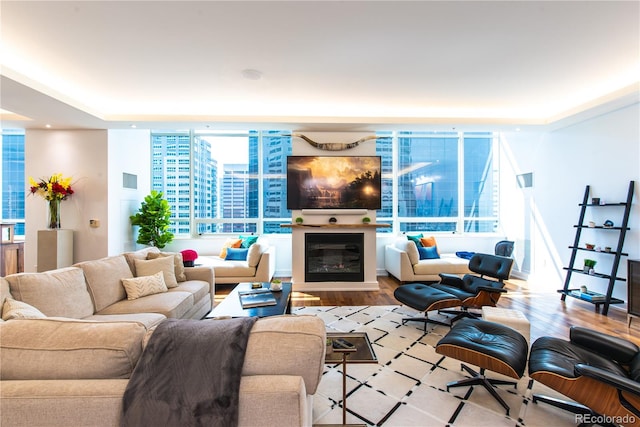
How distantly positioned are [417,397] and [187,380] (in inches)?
70.9

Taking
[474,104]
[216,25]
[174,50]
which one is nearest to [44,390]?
[216,25]

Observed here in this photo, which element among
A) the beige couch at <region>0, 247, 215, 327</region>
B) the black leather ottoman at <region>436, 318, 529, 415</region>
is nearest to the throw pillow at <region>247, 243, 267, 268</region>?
the beige couch at <region>0, 247, 215, 327</region>

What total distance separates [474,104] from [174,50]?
13.5 ft

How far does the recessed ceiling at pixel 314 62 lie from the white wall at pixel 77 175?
39 centimetres

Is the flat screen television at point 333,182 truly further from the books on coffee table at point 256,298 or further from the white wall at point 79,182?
the white wall at point 79,182

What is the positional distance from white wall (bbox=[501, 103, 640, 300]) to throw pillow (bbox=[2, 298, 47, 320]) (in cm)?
627

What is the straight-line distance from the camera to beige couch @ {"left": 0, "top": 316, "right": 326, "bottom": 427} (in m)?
1.02

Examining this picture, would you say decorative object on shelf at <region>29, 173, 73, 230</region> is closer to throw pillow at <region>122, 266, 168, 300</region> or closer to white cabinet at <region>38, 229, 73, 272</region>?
white cabinet at <region>38, 229, 73, 272</region>

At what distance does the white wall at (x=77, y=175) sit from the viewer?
16.7 feet

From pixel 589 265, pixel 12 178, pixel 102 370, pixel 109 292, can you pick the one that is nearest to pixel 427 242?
pixel 589 265

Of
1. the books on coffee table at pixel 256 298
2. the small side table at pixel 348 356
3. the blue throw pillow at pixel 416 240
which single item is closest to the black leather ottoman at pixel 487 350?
the small side table at pixel 348 356

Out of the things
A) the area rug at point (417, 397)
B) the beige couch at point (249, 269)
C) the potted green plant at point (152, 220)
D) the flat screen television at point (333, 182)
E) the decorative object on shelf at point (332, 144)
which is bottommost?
the area rug at point (417, 397)

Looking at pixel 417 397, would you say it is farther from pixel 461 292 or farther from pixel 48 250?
pixel 48 250

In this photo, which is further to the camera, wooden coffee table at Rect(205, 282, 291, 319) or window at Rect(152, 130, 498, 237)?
window at Rect(152, 130, 498, 237)
